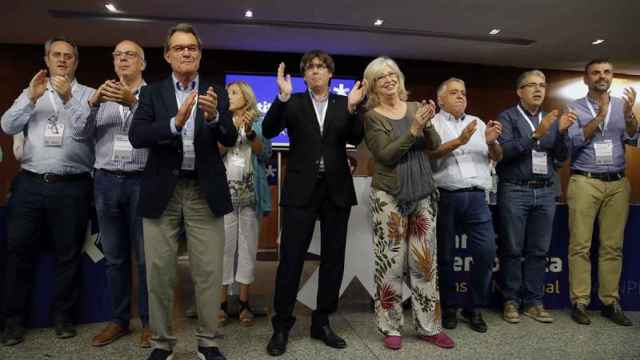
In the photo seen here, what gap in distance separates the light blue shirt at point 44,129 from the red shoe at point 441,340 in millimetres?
2225

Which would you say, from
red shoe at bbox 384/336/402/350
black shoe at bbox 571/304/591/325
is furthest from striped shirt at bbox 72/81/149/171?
black shoe at bbox 571/304/591/325

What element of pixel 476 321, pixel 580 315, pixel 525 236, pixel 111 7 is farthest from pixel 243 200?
pixel 111 7

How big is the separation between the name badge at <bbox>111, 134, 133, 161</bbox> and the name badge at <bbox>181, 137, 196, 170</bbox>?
534 mm

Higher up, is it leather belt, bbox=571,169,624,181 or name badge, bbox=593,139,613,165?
name badge, bbox=593,139,613,165

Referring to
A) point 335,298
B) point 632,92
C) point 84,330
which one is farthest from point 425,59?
point 84,330

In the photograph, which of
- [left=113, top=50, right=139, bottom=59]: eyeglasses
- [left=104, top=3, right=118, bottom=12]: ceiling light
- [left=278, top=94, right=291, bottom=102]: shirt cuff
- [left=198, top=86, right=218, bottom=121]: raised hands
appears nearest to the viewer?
[left=198, top=86, right=218, bottom=121]: raised hands

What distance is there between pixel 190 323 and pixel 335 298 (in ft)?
3.33

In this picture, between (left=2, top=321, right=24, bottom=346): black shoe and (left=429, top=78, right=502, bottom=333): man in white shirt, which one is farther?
(left=429, top=78, right=502, bottom=333): man in white shirt

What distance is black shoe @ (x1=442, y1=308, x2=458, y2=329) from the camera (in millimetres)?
2607

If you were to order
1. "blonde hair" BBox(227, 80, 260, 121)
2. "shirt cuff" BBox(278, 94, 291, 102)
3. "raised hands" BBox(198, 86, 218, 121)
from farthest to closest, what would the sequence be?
"blonde hair" BBox(227, 80, 260, 121) < "shirt cuff" BBox(278, 94, 291, 102) < "raised hands" BBox(198, 86, 218, 121)

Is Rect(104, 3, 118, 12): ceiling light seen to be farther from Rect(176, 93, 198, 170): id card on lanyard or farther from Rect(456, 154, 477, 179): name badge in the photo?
Rect(456, 154, 477, 179): name badge

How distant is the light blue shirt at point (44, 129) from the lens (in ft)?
7.58

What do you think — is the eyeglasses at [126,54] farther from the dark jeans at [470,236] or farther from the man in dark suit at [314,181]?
the dark jeans at [470,236]

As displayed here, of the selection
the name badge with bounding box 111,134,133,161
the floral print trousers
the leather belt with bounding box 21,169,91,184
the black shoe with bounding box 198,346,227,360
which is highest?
the name badge with bounding box 111,134,133,161
